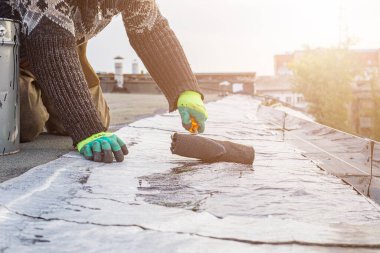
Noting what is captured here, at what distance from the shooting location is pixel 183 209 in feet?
3.77

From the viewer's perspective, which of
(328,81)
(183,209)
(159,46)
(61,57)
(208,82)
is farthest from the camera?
(328,81)

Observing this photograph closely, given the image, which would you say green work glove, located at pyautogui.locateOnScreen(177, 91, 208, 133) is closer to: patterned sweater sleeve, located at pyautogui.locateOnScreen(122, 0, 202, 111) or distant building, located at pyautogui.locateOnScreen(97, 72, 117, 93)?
patterned sweater sleeve, located at pyautogui.locateOnScreen(122, 0, 202, 111)

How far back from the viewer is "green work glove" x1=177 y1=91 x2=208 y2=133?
6.82 feet

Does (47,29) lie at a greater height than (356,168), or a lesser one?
greater

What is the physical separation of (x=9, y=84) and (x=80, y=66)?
1.00 ft

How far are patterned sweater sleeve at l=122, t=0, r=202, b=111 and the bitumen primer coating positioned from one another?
20.9 inches

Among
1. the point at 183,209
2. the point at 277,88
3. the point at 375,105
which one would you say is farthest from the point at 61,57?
the point at 277,88

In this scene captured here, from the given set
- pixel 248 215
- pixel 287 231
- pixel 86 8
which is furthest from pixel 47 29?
pixel 287 231

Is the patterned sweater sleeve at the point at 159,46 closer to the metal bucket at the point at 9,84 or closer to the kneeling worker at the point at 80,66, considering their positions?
the kneeling worker at the point at 80,66

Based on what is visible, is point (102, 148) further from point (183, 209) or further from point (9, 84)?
point (183, 209)

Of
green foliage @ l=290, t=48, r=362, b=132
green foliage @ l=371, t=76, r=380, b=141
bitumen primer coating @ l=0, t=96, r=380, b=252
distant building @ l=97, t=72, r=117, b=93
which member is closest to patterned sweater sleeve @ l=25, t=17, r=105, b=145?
bitumen primer coating @ l=0, t=96, r=380, b=252

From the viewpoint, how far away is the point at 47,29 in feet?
6.26

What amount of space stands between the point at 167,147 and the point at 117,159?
1.61 feet

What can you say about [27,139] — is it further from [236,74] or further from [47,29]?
[236,74]
